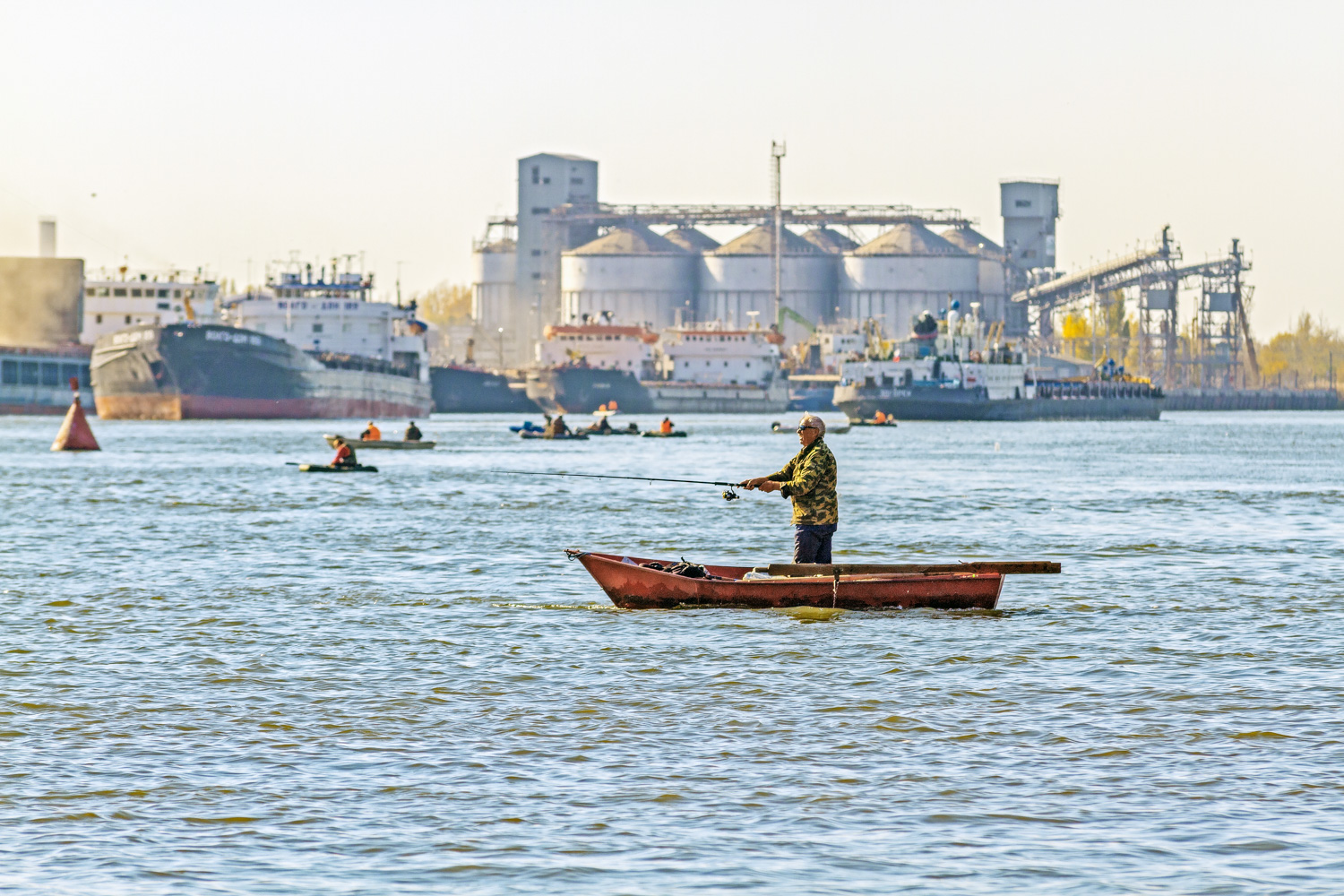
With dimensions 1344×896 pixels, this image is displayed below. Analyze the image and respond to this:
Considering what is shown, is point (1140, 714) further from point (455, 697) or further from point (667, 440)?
point (667, 440)

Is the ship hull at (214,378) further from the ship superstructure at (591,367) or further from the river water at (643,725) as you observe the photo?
the river water at (643,725)

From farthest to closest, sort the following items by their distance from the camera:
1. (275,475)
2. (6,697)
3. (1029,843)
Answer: (275,475) → (6,697) → (1029,843)

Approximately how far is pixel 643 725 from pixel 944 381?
14188 centimetres

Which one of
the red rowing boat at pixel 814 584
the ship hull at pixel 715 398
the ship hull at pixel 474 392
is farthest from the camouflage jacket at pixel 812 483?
the ship hull at pixel 474 392

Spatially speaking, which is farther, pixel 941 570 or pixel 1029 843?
pixel 941 570

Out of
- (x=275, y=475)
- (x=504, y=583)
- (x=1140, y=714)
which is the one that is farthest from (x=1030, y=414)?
(x=1140, y=714)

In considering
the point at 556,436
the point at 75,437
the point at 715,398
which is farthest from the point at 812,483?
the point at 715,398

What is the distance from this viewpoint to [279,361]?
431ft

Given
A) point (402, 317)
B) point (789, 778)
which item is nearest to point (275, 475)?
point (789, 778)

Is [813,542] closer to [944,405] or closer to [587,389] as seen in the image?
[944,405]

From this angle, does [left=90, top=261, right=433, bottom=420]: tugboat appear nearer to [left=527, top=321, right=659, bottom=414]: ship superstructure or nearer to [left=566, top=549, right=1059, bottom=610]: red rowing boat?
[left=527, top=321, right=659, bottom=414]: ship superstructure

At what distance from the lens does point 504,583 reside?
94.4 ft

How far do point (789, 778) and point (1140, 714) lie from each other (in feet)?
13.6

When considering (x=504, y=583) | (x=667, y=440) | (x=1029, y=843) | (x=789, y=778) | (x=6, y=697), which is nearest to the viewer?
(x=1029, y=843)
